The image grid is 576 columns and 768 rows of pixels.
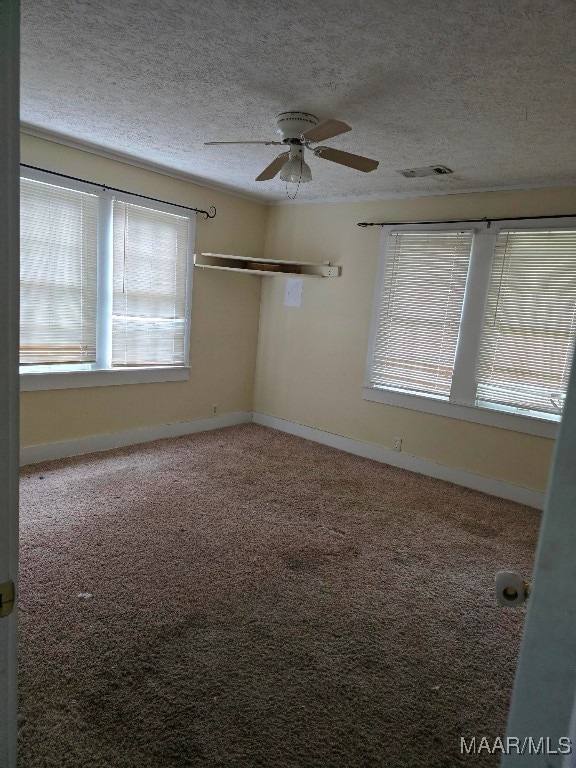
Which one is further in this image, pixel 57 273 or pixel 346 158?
pixel 57 273

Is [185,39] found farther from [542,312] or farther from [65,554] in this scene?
[542,312]

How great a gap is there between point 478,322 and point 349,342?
1258mm

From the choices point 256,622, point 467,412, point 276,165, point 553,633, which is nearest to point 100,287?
point 276,165

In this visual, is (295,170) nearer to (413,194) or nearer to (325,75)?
(325,75)

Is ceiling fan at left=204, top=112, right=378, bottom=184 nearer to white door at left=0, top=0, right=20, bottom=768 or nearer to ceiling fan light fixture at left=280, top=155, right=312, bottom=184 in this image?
ceiling fan light fixture at left=280, top=155, right=312, bottom=184

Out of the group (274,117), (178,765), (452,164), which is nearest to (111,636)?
(178,765)

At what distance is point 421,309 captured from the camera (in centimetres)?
408

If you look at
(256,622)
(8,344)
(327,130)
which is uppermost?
(327,130)

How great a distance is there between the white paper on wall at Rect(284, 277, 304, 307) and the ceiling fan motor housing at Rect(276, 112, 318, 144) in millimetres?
2261

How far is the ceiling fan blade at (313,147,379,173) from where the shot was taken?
246 centimetres

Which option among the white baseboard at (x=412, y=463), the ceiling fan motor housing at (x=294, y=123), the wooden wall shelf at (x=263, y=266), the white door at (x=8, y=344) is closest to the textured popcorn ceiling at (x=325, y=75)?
the ceiling fan motor housing at (x=294, y=123)

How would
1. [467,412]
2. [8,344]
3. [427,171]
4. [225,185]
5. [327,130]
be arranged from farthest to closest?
[225,185], [467,412], [427,171], [327,130], [8,344]

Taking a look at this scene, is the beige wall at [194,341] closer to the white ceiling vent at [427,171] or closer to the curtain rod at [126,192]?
the curtain rod at [126,192]

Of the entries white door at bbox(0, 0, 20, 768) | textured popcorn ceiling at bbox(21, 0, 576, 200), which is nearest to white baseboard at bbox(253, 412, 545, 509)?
textured popcorn ceiling at bbox(21, 0, 576, 200)
